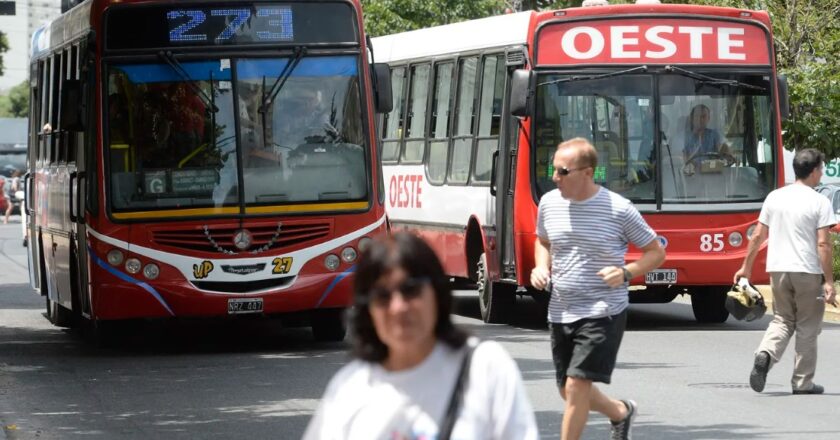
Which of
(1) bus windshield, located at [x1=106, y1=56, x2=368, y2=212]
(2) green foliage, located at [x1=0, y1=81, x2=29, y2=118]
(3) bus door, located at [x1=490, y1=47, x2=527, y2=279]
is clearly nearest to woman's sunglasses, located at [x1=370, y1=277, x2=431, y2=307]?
(1) bus windshield, located at [x1=106, y1=56, x2=368, y2=212]

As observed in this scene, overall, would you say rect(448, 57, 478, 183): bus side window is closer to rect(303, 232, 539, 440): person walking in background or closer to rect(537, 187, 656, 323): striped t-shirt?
rect(537, 187, 656, 323): striped t-shirt

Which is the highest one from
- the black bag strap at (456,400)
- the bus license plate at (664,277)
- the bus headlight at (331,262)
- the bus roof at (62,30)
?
the bus roof at (62,30)

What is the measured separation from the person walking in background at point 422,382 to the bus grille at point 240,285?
10456mm

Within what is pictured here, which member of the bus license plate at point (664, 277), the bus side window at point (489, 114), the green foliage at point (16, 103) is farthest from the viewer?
the green foliage at point (16, 103)

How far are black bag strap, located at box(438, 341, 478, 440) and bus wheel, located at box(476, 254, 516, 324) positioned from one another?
13635 mm

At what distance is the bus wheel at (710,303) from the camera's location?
17828 millimetres

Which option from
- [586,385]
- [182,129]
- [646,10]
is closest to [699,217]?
[646,10]

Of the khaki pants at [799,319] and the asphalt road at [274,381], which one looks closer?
the asphalt road at [274,381]

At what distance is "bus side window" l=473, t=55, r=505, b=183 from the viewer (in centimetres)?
1773

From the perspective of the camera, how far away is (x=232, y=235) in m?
14.4

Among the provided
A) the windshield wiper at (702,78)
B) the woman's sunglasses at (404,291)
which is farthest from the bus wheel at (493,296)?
the woman's sunglasses at (404,291)

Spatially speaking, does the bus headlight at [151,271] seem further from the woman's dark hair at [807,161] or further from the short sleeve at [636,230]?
the short sleeve at [636,230]

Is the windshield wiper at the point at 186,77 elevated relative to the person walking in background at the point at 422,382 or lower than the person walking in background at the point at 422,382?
elevated

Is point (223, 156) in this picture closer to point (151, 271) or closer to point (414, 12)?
point (151, 271)
